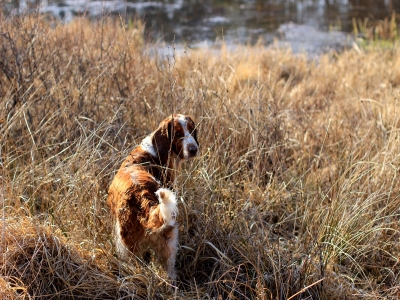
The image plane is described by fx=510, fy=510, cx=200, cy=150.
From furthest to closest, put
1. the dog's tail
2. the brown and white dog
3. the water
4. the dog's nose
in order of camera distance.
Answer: the water
the dog's nose
the brown and white dog
the dog's tail

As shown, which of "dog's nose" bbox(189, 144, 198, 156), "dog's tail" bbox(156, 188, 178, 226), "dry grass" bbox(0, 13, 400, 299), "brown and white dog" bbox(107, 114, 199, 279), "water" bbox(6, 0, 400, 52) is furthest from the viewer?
"water" bbox(6, 0, 400, 52)

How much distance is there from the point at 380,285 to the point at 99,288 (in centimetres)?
152

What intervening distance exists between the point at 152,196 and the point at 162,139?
536mm

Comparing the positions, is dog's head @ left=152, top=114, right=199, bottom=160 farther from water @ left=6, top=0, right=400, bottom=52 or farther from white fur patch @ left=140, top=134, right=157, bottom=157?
water @ left=6, top=0, right=400, bottom=52

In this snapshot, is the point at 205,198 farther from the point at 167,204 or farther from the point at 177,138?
the point at 167,204

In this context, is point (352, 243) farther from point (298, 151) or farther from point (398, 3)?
point (398, 3)

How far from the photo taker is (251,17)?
34.8ft

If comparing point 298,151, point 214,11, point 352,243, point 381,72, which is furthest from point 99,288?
point 214,11

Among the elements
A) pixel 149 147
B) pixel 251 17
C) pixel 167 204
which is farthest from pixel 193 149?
pixel 251 17

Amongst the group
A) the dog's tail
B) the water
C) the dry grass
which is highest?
the water

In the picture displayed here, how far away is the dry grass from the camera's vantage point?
2.55 meters

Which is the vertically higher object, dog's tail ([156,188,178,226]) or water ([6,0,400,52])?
water ([6,0,400,52])

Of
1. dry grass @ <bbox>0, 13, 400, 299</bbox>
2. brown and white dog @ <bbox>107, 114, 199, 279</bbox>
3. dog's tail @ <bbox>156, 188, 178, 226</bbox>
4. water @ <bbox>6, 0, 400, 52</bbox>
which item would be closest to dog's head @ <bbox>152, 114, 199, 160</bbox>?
brown and white dog @ <bbox>107, 114, 199, 279</bbox>

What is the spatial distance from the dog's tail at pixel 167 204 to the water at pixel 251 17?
6.38 m
